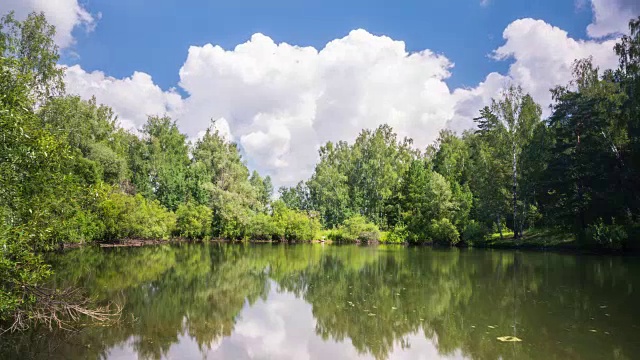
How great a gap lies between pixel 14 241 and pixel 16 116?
96.7 inches

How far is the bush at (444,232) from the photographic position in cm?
4509

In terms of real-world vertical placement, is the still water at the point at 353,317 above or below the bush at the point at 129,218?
below

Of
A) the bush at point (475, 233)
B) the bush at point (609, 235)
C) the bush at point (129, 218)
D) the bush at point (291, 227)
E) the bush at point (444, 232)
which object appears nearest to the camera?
the bush at point (609, 235)

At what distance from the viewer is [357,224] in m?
53.9

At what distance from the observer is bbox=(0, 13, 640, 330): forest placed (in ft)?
30.4

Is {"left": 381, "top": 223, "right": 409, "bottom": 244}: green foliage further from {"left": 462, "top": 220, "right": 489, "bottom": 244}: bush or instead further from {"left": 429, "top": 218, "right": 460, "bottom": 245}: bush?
{"left": 462, "top": 220, "right": 489, "bottom": 244}: bush

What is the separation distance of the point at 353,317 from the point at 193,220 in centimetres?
4539

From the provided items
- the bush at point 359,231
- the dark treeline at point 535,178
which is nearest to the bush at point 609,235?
the dark treeline at point 535,178

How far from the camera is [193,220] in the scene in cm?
5319

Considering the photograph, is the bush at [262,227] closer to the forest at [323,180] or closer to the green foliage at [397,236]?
the forest at [323,180]

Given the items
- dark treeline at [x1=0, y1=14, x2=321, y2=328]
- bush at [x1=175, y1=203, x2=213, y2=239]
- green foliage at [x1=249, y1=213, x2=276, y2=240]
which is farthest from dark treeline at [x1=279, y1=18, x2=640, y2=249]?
bush at [x1=175, y1=203, x2=213, y2=239]

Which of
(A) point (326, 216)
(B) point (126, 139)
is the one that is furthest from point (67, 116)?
(A) point (326, 216)

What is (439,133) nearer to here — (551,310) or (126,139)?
(126,139)

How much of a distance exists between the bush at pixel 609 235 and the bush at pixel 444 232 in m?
15.5
